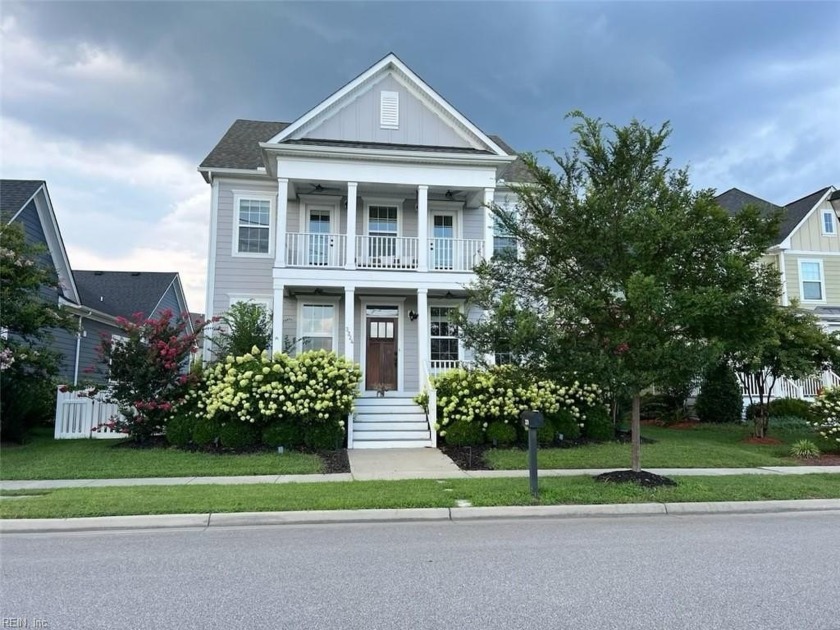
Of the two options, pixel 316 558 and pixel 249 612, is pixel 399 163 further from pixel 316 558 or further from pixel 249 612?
pixel 249 612

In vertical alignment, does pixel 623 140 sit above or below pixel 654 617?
above

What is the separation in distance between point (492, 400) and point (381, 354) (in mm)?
5092

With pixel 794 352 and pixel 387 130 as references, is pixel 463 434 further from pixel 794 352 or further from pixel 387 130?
pixel 387 130

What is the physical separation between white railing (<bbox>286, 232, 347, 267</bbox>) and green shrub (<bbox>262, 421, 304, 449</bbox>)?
482 cm

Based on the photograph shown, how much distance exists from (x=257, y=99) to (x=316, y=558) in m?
16.2

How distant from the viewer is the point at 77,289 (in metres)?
20.0

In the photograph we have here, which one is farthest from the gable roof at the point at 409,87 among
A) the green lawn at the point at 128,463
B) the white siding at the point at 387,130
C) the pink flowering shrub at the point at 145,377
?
the green lawn at the point at 128,463

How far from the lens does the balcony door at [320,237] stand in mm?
15687

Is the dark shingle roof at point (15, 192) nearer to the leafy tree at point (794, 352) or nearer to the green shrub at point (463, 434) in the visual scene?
the green shrub at point (463, 434)

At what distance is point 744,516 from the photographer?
290 inches

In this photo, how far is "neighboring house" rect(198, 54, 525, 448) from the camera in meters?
15.1

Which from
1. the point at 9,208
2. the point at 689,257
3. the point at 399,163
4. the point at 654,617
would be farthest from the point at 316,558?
the point at 9,208

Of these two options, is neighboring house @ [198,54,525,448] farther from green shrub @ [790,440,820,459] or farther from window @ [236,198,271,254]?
green shrub @ [790,440,820,459]

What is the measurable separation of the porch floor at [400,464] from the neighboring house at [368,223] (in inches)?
108
